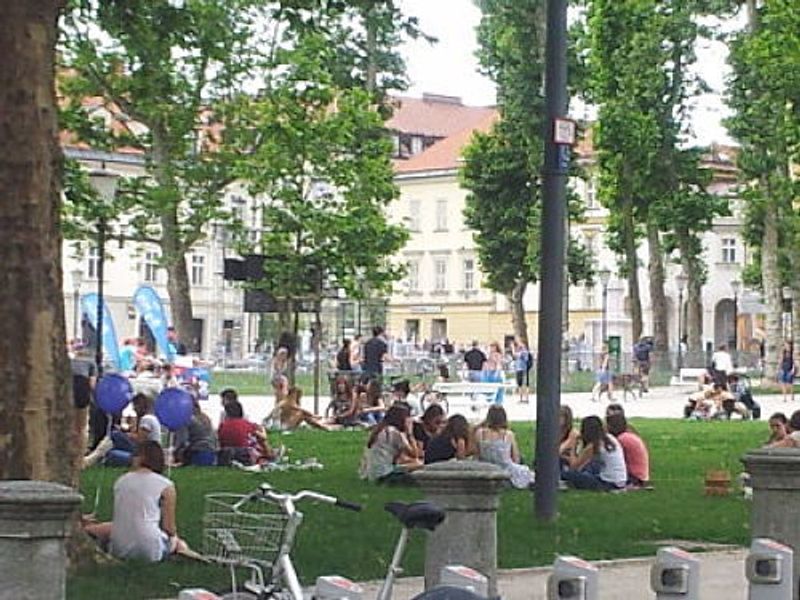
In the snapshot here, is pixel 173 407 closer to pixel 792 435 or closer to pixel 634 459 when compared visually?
pixel 634 459

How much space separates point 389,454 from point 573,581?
11572 mm

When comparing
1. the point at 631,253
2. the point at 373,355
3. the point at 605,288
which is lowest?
the point at 373,355

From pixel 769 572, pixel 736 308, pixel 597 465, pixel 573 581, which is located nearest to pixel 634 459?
pixel 597 465

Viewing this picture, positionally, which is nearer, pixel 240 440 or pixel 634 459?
pixel 634 459

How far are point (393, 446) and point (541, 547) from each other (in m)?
5.92

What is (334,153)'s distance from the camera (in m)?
49.7

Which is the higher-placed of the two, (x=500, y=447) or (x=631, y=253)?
(x=631, y=253)

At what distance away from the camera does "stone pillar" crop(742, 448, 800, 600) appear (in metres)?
12.5

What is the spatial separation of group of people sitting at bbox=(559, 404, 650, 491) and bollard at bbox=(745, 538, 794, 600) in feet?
29.0

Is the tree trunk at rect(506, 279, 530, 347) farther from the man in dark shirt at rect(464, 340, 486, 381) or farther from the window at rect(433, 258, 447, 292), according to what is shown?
the window at rect(433, 258, 447, 292)

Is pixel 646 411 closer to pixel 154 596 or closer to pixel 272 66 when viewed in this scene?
pixel 272 66

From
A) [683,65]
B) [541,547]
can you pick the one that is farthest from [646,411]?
[541,547]

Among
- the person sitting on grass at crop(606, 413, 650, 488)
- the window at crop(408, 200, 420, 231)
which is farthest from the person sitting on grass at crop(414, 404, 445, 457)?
the window at crop(408, 200, 420, 231)

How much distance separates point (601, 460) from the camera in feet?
67.2
